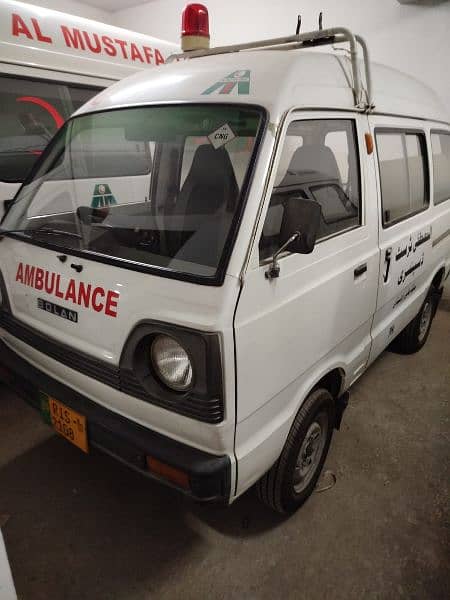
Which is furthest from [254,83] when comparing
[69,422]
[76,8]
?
[76,8]

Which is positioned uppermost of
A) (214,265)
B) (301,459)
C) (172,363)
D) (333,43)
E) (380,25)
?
(380,25)

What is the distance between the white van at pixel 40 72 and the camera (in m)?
2.91

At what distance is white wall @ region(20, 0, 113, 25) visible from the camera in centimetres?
695

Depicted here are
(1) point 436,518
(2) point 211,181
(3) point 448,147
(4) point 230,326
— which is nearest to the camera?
(4) point 230,326

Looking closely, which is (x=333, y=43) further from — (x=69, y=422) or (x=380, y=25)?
(x=380, y=25)

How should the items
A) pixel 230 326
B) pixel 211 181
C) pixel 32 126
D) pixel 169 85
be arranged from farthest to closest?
pixel 32 126, pixel 169 85, pixel 211 181, pixel 230 326

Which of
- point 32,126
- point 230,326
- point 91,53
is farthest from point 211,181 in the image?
point 91,53

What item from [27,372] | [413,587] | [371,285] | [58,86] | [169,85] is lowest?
[413,587]

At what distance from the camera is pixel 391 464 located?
2361 mm

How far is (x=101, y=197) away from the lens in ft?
7.48

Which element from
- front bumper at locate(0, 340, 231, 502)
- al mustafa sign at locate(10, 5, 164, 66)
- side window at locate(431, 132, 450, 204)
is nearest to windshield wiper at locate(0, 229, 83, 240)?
front bumper at locate(0, 340, 231, 502)

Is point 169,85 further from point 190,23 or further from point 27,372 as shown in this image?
point 27,372

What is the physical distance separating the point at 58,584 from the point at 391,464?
1792 mm

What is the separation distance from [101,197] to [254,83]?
111cm
